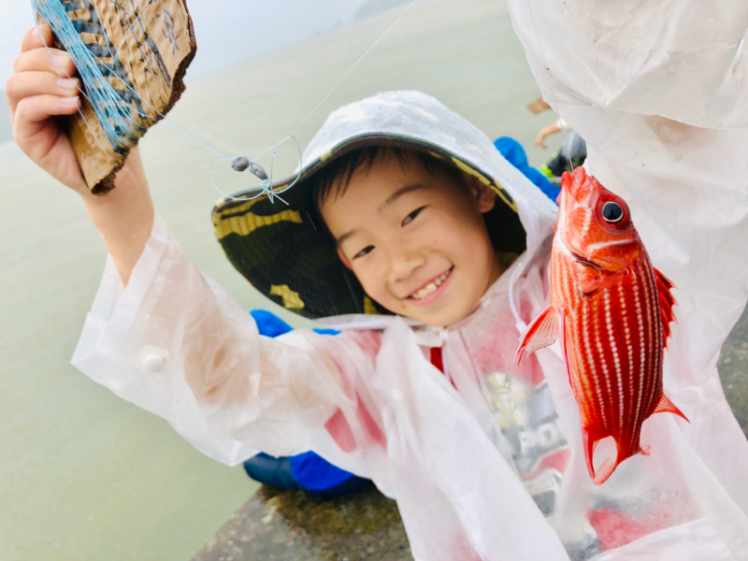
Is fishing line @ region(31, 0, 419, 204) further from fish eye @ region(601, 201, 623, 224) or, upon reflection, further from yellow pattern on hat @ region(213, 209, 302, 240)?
yellow pattern on hat @ region(213, 209, 302, 240)

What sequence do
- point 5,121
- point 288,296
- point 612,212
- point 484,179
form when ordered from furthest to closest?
point 288,296
point 484,179
point 5,121
point 612,212

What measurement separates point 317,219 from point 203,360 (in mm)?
294

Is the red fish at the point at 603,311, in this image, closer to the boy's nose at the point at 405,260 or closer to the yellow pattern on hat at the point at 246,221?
the boy's nose at the point at 405,260

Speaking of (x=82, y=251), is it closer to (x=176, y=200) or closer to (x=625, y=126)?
(x=176, y=200)

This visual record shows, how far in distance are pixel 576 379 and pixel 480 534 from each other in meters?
0.43

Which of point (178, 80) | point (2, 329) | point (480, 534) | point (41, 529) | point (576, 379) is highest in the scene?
point (178, 80)

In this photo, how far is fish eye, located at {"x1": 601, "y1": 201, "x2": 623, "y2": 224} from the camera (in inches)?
12.6

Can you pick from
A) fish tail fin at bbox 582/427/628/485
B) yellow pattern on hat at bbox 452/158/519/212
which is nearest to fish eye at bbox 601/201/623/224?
fish tail fin at bbox 582/427/628/485

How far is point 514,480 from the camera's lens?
2.22 ft

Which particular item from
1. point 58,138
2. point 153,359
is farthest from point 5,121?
point 153,359

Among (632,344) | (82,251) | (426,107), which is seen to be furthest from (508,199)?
(82,251)

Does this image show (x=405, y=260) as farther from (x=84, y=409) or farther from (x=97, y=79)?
(x=84, y=409)

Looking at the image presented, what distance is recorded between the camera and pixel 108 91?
0.41 meters

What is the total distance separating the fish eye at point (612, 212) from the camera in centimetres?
32
